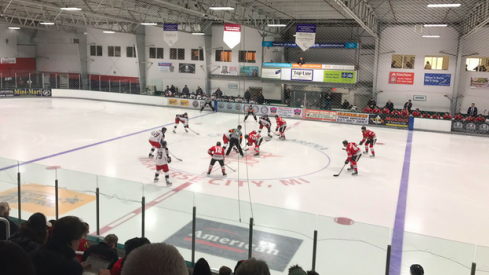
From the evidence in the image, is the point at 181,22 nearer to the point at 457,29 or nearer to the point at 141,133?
the point at 141,133

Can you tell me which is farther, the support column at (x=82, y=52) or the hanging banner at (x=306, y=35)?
the support column at (x=82, y=52)

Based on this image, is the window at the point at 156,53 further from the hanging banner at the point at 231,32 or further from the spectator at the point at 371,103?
the hanging banner at the point at 231,32

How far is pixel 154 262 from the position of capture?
1.71 metres

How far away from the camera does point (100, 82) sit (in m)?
36.4

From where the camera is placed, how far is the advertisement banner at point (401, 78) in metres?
28.0

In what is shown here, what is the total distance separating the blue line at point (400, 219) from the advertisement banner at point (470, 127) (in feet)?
8.24

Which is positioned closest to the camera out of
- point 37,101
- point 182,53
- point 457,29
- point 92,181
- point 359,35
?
point 92,181

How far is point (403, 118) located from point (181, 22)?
16861 mm

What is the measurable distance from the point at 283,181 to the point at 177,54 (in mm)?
24835

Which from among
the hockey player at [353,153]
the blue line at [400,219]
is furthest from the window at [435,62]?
the hockey player at [353,153]

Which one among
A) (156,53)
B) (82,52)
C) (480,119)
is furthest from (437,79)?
(82,52)

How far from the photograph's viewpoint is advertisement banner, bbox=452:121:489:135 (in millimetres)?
22500

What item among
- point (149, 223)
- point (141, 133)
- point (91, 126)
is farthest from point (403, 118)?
point (149, 223)

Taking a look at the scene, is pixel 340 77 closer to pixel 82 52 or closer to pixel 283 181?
pixel 283 181
